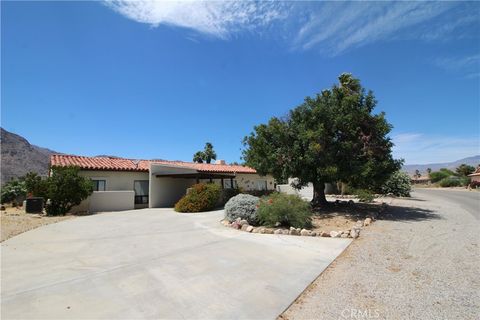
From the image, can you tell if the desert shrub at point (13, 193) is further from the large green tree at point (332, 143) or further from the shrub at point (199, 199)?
the large green tree at point (332, 143)

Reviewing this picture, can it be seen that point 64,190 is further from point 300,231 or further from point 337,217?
point 337,217

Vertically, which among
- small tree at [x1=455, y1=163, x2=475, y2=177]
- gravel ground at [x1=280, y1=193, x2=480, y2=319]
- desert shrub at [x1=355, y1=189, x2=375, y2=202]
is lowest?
gravel ground at [x1=280, y1=193, x2=480, y2=319]

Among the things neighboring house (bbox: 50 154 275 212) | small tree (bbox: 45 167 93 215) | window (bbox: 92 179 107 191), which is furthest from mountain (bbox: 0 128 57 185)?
small tree (bbox: 45 167 93 215)

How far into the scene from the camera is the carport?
2016 centimetres

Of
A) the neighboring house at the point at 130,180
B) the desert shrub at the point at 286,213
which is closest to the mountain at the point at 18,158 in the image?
the neighboring house at the point at 130,180

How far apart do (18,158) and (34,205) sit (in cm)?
3258

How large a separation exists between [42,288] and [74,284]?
49 cm

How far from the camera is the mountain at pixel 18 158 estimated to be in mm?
38594

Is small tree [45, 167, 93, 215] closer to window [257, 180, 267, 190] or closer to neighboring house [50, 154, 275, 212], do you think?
neighboring house [50, 154, 275, 212]

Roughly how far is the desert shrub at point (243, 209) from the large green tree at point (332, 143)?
260 cm

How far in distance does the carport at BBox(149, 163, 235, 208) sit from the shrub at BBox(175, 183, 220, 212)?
1.46 m

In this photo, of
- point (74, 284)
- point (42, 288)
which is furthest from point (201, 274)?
point (42, 288)

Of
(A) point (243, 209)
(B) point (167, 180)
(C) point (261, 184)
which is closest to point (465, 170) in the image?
(C) point (261, 184)

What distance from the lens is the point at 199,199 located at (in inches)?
702
